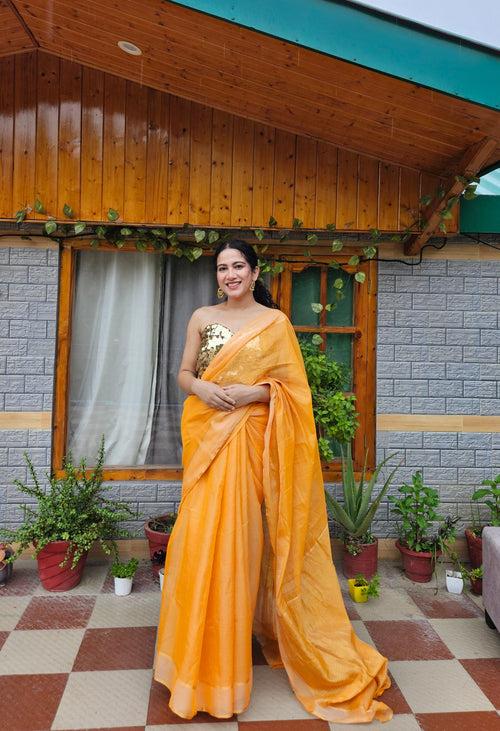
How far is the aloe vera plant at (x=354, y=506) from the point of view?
372 cm

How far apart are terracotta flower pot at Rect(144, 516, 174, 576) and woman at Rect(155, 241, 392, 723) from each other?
1.11 m

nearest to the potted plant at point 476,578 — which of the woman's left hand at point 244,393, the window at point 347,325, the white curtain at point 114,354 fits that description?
the window at point 347,325

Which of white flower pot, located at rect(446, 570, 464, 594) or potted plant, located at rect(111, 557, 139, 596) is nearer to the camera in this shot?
potted plant, located at rect(111, 557, 139, 596)

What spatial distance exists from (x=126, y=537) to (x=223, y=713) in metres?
1.83

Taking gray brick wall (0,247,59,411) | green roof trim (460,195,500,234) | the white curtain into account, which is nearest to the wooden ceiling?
green roof trim (460,195,500,234)

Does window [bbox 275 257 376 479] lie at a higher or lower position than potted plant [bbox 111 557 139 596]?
higher

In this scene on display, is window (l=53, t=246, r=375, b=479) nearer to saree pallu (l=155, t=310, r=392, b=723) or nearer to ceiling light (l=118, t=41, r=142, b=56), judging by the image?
ceiling light (l=118, t=41, r=142, b=56)

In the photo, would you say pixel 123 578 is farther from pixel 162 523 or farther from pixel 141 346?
pixel 141 346

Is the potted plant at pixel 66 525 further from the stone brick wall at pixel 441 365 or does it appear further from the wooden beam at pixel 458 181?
the wooden beam at pixel 458 181

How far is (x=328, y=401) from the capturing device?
3672mm

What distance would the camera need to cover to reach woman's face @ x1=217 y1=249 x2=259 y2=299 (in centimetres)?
258

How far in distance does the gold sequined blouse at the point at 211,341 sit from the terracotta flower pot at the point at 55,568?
63.9 inches

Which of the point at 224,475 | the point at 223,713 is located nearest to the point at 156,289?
the point at 224,475

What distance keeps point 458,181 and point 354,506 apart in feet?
7.02
